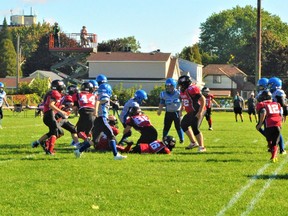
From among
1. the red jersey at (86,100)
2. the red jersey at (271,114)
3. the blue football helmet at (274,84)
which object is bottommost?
the red jersey at (271,114)

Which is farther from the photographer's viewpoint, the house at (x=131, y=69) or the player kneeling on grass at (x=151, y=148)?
the house at (x=131, y=69)

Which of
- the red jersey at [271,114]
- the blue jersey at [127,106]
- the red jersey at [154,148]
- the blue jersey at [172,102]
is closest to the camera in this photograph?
the red jersey at [271,114]

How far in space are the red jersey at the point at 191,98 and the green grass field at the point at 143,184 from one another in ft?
3.57

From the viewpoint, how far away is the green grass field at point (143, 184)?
7.90m

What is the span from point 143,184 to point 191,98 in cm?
544

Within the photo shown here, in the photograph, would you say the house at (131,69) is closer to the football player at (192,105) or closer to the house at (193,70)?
the house at (193,70)

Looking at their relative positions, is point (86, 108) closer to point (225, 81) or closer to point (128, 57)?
point (128, 57)

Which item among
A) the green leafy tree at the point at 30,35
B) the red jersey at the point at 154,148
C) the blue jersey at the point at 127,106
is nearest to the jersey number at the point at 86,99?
the blue jersey at the point at 127,106

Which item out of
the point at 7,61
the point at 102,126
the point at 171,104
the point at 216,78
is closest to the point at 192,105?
the point at 171,104

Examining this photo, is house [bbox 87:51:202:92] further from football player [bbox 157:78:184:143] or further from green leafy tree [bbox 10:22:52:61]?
green leafy tree [bbox 10:22:52:61]

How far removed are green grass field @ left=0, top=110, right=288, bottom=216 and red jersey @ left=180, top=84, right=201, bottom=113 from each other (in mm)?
1088

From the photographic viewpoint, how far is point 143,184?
9688 mm

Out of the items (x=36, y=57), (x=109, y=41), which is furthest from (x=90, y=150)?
(x=36, y=57)

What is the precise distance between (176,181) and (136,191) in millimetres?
1134
